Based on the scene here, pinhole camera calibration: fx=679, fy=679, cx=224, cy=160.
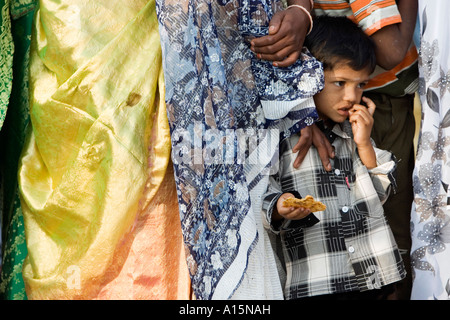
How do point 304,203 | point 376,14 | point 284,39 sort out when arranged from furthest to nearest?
point 376,14
point 284,39
point 304,203

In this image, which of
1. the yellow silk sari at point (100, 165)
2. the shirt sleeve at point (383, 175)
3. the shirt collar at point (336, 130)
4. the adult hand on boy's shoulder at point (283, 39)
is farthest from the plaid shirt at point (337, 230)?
the yellow silk sari at point (100, 165)

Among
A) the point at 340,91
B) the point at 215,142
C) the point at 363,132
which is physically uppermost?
the point at 340,91

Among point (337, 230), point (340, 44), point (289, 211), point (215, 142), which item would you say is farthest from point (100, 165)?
point (340, 44)

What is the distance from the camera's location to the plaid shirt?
93.9 inches

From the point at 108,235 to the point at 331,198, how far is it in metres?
0.82

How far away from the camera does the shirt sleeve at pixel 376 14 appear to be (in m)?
2.54

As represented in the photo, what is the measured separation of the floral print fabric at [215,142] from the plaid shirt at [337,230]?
157mm

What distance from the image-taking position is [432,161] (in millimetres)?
2564

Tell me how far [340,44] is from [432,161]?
1.85ft

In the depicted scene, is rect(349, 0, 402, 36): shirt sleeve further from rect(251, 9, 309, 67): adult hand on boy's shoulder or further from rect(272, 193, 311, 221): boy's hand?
rect(272, 193, 311, 221): boy's hand

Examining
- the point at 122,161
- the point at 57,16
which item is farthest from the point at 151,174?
the point at 57,16

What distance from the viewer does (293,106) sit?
2365mm

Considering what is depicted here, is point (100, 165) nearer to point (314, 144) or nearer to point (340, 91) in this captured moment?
point (314, 144)
